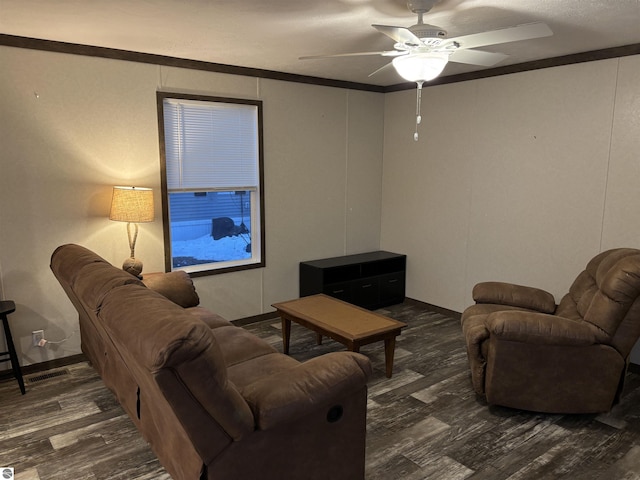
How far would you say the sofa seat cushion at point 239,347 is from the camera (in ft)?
8.95

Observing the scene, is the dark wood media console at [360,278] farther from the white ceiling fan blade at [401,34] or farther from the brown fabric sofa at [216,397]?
the white ceiling fan blade at [401,34]

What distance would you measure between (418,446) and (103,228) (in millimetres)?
2809

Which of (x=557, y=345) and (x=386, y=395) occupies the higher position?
(x=557, y=345)

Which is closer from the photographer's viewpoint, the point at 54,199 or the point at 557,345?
the point at 557,345

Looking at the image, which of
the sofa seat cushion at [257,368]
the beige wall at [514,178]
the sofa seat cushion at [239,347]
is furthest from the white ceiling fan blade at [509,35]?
the sofa seat cushion at [239,347]

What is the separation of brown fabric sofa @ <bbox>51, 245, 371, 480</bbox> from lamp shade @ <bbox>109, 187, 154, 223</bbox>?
95cm

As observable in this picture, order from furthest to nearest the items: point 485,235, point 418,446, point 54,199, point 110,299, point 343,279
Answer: point 343,279, point 485,235, point 54,199, point 418,446, point 110,299

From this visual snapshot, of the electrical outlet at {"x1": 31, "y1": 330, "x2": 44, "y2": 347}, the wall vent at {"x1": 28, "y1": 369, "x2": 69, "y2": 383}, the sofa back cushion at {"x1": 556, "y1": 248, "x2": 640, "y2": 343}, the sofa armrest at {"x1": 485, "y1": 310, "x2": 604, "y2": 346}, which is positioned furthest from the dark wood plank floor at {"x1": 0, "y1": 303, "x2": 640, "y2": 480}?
the sofa back cushion at {"x1": 556, "y1": 248, "x2": 640, "y2": 343}

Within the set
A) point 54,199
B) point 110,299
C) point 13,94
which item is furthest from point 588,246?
point 13,94

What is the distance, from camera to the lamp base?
3627 mm

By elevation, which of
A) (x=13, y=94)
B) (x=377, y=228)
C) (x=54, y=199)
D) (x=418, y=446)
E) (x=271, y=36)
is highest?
(x=271, y=36)

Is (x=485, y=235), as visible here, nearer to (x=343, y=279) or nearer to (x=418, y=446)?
(x=343, y=279)

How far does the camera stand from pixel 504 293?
373 centimetres

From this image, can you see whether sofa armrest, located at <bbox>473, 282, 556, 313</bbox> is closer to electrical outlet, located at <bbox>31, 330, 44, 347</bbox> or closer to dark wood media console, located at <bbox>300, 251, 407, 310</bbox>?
dark wood media console, located at <bbox>300, 251, 407, 310</bbox>
